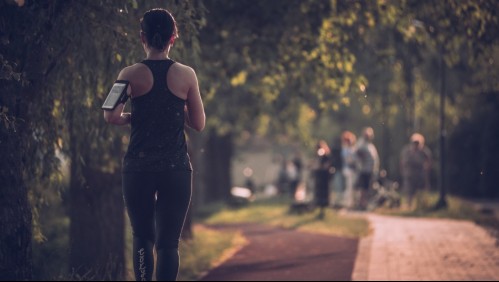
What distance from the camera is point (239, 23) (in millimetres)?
11109

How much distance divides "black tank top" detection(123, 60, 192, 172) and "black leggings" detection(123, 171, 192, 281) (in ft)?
0.18

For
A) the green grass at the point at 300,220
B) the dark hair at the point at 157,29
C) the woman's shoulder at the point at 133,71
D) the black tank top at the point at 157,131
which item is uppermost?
the dark hair at the point at 157,29

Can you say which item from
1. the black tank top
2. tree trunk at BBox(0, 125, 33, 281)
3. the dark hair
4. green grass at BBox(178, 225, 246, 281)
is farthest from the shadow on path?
the dark hair

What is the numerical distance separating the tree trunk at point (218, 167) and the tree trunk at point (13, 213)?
2265 cm

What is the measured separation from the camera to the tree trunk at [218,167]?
99.3 ft

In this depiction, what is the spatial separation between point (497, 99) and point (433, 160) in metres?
8.00

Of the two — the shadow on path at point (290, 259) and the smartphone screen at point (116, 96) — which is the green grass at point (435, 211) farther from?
the smartphone screen at point (116, 96)

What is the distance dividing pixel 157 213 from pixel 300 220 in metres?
14.4

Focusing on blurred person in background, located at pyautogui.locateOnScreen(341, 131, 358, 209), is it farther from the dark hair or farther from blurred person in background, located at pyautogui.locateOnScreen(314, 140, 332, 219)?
the dark hair

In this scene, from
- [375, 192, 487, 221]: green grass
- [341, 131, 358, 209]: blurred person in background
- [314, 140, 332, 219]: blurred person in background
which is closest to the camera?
[375, 192, 487, 221]: green grass

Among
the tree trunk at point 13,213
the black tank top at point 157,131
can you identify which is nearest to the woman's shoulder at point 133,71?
the black tank top at point 157,131

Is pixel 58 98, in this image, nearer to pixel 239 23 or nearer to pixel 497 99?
pixel 239 23

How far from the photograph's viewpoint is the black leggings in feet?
17.0

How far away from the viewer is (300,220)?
19.6 meters
